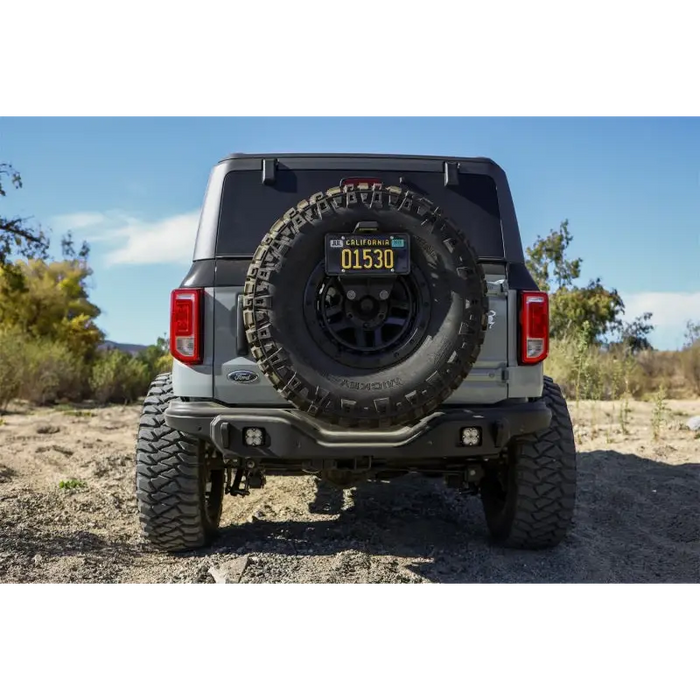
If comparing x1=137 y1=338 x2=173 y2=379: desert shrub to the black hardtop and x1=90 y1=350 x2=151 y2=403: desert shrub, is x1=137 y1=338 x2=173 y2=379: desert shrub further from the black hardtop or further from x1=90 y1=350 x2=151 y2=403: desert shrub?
the black hardtop

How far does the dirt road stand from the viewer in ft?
12.4

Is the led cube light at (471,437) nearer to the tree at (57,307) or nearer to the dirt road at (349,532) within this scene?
the dirt road at (349,532)

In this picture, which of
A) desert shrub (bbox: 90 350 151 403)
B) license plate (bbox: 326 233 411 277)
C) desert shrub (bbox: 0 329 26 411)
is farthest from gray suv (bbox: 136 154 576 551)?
desert shrub (bbox: 90 350 151 403)

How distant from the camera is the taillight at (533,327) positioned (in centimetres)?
381

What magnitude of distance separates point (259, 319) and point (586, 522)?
3.26 m

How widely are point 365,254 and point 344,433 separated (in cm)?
88

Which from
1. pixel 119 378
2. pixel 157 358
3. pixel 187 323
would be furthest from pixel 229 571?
pixel 157 358

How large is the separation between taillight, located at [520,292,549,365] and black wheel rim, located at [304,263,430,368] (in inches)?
28.6

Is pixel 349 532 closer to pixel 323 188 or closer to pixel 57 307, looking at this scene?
pixel 323 188

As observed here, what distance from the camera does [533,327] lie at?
381cm

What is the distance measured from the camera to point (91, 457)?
307 inches

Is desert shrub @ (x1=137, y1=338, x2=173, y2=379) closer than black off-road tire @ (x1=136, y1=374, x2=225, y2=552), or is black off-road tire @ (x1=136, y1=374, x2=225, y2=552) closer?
black off-road tire @ (x1=136, y1=374, x2=225, y2=552)
